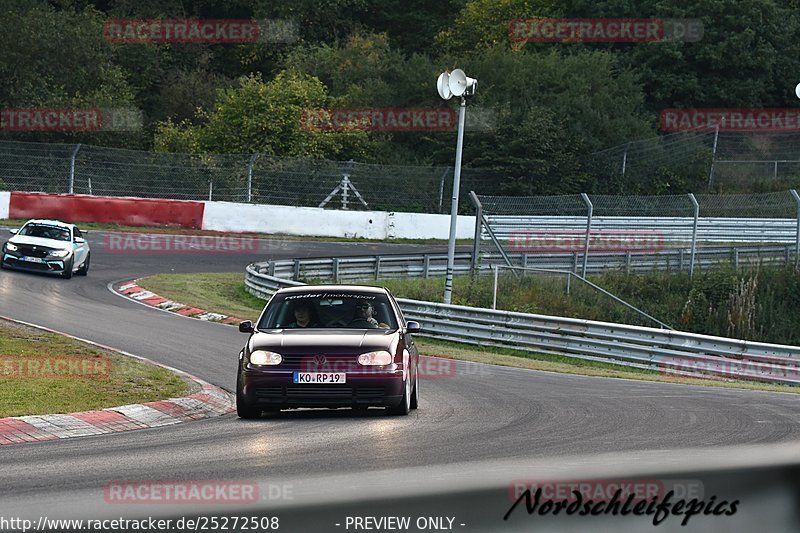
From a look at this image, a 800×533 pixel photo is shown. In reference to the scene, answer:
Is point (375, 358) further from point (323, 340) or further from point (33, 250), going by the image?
point (33, 250)

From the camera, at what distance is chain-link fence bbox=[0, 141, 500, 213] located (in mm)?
38438

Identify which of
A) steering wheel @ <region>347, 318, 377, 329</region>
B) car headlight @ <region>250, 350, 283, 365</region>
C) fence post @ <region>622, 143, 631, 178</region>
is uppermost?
fence post @ <region>622, 143, 631, 178</region>

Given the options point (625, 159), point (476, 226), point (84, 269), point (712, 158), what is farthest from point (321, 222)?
point (712, 158)

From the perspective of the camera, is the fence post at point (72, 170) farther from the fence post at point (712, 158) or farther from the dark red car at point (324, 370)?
the dark red car at point (324, 370)

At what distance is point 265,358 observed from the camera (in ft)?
37.0

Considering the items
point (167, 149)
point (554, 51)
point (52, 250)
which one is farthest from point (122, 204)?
point (554, 51)

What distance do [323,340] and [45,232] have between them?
728 inches

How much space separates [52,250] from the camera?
27.8m

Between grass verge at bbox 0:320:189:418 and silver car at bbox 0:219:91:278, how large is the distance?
33.6ft

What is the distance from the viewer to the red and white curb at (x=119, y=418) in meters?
9.84

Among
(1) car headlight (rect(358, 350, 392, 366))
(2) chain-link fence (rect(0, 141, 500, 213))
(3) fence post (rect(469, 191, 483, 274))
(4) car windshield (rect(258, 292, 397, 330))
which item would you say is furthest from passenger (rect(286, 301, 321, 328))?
(2) chain-link fence (rect(0, 141, 500, 213))

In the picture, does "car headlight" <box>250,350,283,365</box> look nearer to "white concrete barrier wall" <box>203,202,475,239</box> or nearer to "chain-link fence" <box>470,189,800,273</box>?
"chain-link fence" <box>470,189,800,273</box>

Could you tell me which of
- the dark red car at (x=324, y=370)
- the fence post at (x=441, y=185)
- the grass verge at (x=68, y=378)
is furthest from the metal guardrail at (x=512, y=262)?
the dark red car at (x=324, y=370)

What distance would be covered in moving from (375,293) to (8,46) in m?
47.2
